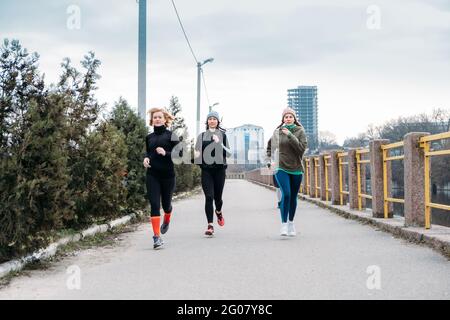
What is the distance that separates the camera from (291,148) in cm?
878

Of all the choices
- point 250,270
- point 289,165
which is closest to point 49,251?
point 250,270

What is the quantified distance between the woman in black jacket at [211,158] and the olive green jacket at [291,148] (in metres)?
0.86

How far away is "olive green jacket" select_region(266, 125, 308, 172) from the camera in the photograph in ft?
28.6

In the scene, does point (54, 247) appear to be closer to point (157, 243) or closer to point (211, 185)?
point (157, 243)

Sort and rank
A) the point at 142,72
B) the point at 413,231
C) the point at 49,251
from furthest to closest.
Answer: the point at 142,72 < the point at 413,231 < the point at 49,251

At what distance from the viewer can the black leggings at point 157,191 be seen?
309 inches

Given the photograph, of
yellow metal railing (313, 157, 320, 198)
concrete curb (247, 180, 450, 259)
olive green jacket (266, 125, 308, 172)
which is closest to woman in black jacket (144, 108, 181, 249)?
olive green jacket (266, 125, 308, 172)

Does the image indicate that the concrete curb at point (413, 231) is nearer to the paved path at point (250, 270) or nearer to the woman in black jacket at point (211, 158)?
the paved path at point (250, 270)

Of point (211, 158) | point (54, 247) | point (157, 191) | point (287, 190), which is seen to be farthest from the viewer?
point (211, 158)

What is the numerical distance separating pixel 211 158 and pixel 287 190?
1.28 m

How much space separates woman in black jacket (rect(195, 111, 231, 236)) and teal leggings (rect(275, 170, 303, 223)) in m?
0.93
